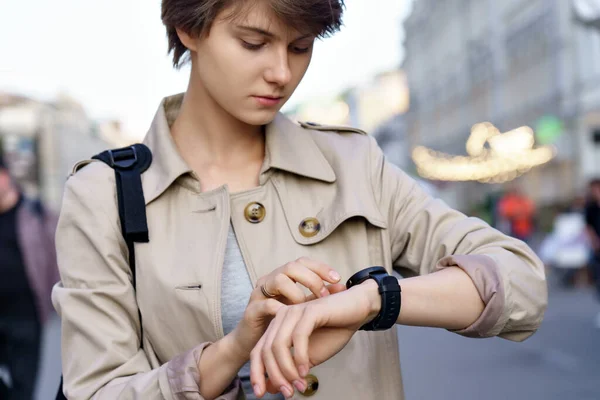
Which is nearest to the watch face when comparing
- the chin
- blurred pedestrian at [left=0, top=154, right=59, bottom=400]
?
the chin

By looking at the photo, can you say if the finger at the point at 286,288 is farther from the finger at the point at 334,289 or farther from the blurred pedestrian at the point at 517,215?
the blurred pedestrian at the point at 517,215

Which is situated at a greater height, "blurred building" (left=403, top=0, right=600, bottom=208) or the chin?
"blurred building" (left=403, top=0, right=600, bottom=208)

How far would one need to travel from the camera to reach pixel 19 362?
18.8 ft

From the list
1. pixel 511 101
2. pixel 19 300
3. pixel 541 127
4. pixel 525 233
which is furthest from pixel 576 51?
pixel 19 300

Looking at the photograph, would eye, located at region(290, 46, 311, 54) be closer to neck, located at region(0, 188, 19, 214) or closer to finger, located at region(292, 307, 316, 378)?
finger, located at region(292, 307, 316, 378)

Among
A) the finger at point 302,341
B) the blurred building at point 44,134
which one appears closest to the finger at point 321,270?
the finger at point 302,341

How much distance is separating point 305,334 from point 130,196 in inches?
24.3

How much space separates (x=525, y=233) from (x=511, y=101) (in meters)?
27.2

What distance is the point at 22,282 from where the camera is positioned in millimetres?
6195

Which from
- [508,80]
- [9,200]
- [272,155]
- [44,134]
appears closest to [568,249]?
[9,200]

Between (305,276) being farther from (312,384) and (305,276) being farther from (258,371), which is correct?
(312,384)

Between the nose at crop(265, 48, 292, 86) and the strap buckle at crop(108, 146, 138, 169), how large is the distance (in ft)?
1.13

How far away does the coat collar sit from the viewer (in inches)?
79.0

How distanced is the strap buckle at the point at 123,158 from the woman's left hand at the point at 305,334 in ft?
1.97
